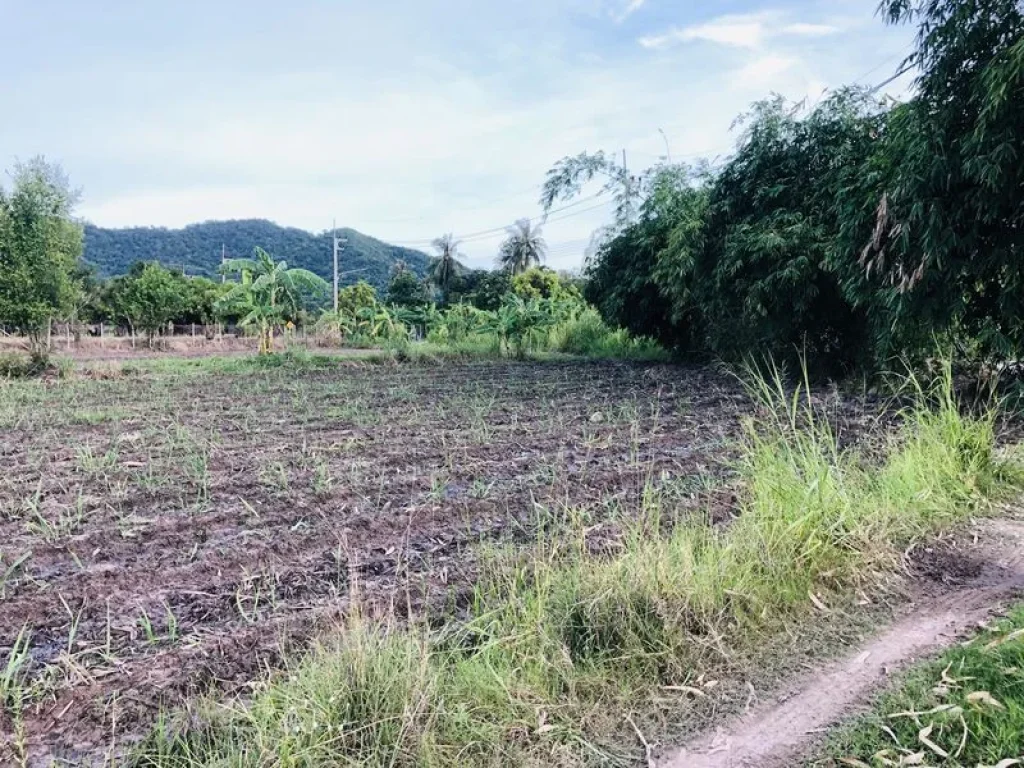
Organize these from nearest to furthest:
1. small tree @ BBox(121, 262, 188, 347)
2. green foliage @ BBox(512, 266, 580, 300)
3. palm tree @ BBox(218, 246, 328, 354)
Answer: palm tree @ BBox(218, 246, 328, 354)
small tree @ BBox(121, 262, 188, 347)
green foliage @ BBox(512, 266, 580, 300)

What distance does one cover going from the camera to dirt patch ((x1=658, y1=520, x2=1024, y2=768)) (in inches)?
79.4

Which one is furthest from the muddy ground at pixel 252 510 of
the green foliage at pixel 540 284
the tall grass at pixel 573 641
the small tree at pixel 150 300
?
the green foliage at pixel 540 284

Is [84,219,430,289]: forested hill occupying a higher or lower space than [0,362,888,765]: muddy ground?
higher

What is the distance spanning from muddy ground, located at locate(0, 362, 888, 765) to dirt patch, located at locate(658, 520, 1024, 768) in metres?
1.25

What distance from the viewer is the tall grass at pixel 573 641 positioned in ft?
6.43

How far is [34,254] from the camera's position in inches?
527

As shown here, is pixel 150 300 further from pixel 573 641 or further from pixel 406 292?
pixel 573 641

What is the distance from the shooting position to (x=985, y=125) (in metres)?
5.55

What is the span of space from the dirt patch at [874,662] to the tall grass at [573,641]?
22cm

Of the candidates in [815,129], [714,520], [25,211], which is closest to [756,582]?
[714,520]

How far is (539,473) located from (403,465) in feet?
3.79

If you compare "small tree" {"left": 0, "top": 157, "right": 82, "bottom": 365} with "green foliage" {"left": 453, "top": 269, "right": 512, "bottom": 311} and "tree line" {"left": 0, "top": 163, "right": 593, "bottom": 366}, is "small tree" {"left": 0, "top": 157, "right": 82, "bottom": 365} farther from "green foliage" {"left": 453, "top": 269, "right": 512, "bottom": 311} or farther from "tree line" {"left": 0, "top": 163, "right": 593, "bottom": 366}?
"green foliage" {"left": 453, "top": 269, "right": 512, "bottom": 311}

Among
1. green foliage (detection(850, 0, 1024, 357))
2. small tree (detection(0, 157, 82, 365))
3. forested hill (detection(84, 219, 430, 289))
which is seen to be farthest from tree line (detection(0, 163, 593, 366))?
forested hill (detection(84, 219, 430, 289))

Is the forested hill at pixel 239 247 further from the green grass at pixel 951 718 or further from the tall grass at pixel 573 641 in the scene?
the green grass at pixel 951 718
